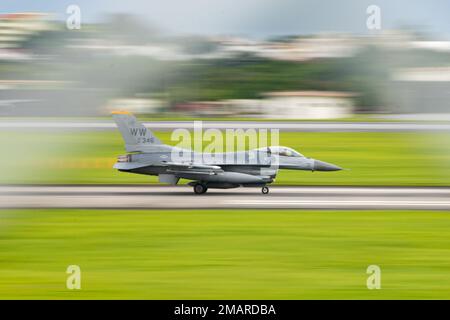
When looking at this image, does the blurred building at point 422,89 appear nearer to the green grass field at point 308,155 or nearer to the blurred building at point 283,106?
the green grass field at point 308,155

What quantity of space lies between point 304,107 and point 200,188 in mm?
38277

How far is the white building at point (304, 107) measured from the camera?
2469 inches

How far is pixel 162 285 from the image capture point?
1531 cm

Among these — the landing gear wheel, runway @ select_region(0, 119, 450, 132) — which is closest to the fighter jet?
the landing gear wheel

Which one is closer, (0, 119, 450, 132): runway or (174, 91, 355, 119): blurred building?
(0, 119, 450, 132): runway

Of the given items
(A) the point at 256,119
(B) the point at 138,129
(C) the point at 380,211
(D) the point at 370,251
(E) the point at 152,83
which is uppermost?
(A) the point at 256,119

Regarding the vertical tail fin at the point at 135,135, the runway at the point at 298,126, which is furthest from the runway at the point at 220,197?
the runway at the point at 298,126

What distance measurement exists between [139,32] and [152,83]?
1507 millimetres

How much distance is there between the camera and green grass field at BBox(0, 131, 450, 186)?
1171 inches

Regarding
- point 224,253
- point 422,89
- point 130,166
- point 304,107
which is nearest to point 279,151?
point 130,166

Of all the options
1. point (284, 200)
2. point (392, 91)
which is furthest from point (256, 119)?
point (392, 91)

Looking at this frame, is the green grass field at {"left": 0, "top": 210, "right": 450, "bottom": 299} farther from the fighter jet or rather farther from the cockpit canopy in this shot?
the cockpit canopy

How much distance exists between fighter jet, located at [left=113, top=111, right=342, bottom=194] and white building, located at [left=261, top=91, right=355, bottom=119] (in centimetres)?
2790
